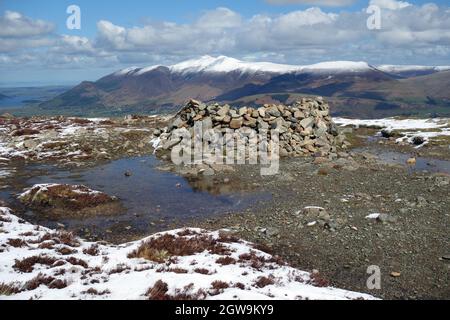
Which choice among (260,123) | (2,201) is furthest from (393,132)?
(2,201)

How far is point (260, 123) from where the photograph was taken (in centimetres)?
4666

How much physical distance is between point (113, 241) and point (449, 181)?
26.6m

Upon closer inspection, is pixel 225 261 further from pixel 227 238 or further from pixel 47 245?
pixel 47 245

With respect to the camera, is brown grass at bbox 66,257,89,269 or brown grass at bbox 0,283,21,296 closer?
brown grass at bbox 0,283,21,296

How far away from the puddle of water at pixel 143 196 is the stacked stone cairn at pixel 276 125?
10.6 m

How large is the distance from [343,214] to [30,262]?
701 inches

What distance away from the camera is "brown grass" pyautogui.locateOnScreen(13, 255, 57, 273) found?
14016mm

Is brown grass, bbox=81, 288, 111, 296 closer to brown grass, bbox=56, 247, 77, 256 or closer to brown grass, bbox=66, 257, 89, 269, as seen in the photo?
brown grass, bbox=66, 257, 89, 269

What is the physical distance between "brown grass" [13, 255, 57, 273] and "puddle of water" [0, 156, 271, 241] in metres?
6.62

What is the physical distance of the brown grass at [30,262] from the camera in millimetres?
14016

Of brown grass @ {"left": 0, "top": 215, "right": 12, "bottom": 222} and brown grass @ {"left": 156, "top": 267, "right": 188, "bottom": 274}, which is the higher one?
brown grass @ {"left": 0, "top": 215, "right": 12, "bottom": 222}

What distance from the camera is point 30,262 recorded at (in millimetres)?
14617

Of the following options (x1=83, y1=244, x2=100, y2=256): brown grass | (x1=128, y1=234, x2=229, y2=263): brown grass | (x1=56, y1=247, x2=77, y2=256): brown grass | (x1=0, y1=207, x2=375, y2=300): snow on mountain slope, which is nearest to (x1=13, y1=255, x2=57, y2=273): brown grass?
(x1=0, y1=207, x2=375, y2=300): snow on mountain slope

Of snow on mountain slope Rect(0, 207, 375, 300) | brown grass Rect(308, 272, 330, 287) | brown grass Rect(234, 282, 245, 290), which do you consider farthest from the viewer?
brown grass Rect(308, 272, 330, 287)
